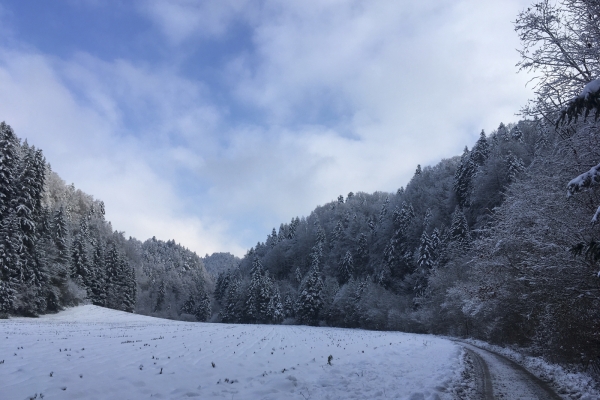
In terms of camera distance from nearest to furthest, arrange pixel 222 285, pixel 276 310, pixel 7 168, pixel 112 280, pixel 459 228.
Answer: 1. pixel 7 168
2. pixel 459 228
3. pixel 112 280
4. pixel 276 310
5. pixel 222 285

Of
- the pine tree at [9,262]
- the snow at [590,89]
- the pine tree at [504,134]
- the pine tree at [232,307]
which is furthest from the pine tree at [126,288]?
the pine tree at [504,134]

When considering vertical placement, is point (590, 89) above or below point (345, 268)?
below

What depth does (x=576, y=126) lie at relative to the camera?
930 cm

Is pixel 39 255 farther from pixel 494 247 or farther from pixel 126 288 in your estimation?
pixel 494 247

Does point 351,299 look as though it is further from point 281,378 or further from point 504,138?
point 281,378

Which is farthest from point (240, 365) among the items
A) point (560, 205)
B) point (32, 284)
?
point (32, 284)

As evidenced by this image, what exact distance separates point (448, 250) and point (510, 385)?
46.4m

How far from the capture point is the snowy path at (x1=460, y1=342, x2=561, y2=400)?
938cm

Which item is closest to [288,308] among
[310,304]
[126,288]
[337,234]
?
[310,304]

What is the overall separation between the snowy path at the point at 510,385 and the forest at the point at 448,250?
5.95 feet

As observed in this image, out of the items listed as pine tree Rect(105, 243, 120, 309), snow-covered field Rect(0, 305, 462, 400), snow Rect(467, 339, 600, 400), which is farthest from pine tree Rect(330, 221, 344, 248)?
snow Rect(467, 339, 600, 400)

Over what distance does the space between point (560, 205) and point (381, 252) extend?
87.0 metres

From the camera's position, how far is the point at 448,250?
54219 millimetres

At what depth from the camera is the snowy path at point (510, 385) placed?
30.8 feet
